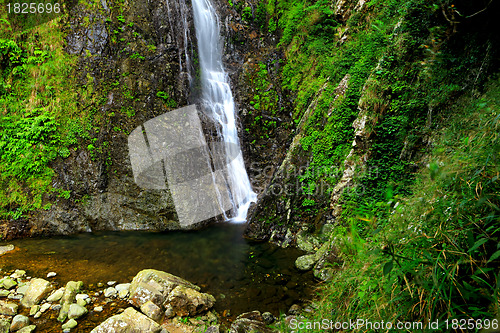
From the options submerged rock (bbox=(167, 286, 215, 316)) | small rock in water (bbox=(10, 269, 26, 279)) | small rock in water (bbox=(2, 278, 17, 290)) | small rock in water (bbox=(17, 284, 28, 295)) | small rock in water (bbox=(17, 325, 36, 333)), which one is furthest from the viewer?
small rock in water (bbox=(10, 269, 26, 279))

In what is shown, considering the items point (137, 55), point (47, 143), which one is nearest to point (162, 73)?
point (137, 55)

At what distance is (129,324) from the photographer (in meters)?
3.83

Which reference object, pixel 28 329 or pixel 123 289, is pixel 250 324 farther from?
pixel 28 329

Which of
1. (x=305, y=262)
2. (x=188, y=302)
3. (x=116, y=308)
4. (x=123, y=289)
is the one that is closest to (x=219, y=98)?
(x=305, y=262)

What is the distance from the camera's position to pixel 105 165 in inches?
341

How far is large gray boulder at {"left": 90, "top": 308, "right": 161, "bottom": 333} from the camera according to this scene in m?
3.72

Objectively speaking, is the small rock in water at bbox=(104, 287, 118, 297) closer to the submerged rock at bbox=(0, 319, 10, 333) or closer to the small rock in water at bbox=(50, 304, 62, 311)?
the small rock in water at bbox=(50, 304, 62, 311)

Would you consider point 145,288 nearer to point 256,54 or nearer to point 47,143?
point 47,143

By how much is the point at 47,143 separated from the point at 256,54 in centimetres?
961

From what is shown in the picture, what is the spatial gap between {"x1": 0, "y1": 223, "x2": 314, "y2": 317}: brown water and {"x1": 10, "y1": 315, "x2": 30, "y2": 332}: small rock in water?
1.14 m

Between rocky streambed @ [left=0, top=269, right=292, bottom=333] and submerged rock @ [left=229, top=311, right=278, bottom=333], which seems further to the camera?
rocky streambed @ [left=0, top=269, right=292, bottom=333]

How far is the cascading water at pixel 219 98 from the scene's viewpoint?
9.42m

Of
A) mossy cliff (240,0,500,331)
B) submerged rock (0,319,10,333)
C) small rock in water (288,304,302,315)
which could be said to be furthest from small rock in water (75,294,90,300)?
mossy cliff (240,0,500,331)

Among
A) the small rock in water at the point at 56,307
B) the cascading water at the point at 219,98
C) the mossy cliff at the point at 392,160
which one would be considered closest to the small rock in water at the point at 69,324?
the small rock in water at the point at 56,307
